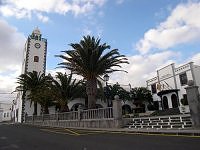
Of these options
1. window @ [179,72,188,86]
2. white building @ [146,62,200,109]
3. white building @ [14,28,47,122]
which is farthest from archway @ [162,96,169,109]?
white building @ [14,28,47,122]

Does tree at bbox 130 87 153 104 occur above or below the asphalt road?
above

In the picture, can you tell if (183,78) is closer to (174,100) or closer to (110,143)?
(174,100)

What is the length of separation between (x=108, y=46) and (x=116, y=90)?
24106 mm

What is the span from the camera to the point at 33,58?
49.5 metres

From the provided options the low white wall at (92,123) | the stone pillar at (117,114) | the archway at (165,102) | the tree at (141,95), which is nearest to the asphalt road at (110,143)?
the stone pillar at (117,114)

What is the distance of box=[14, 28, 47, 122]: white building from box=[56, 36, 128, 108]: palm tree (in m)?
26.2

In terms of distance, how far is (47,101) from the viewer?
37.7 metres

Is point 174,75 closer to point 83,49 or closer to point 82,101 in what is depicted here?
point 82,101

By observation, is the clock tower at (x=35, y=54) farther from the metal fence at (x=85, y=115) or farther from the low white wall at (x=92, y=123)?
the low white wall at (x=92, y=123)

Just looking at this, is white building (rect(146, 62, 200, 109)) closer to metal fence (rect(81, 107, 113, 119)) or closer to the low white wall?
metal fence (rect(81, 107, 113, 119))

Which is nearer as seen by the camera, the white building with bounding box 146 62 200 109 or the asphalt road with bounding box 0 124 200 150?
the asphalt road with bounding box 0 124 200 150

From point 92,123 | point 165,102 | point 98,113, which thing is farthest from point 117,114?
point 165,102

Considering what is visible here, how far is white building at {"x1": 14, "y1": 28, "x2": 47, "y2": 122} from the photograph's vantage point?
47.0 m

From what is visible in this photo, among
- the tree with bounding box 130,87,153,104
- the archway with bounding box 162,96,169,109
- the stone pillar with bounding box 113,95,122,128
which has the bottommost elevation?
the stone pillar with bounding box 113,95,122,128
